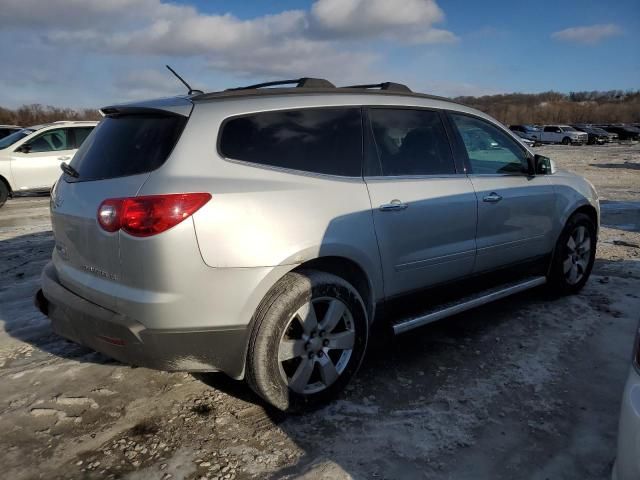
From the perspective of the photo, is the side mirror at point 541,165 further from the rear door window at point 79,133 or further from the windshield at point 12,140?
the windshield at point 12,140

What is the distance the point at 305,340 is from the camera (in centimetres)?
293

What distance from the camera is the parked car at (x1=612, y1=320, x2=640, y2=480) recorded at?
5.54ft

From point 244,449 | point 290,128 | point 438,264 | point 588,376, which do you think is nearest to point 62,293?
point 244,449

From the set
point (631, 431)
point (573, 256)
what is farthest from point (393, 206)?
point (573, 256)

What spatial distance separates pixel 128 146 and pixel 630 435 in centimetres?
259

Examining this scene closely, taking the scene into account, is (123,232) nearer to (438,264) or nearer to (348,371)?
(348,371)

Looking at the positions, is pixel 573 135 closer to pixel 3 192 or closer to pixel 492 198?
pixel 3 192

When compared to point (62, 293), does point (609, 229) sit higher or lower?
lower

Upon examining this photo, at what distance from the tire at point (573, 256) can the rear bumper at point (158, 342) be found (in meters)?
3.19

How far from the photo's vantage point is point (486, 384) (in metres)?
3.32

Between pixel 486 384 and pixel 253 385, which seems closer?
pixel 253 385

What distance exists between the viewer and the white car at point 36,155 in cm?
1105

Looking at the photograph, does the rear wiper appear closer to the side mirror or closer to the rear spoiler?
the rear spoiler

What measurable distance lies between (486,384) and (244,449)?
1561 mm
